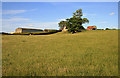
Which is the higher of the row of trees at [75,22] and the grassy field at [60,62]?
the row of trees at [75,22]

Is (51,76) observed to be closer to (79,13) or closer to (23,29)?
(79,13)

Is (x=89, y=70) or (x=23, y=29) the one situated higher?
(x=23, y=29)

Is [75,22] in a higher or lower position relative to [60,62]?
higher

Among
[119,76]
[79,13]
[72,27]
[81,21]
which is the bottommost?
[119,76]

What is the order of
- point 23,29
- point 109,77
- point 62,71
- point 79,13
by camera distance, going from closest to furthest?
point 109,77, point 62,71, point 79,13, point 23,29

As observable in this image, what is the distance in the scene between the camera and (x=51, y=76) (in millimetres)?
4375

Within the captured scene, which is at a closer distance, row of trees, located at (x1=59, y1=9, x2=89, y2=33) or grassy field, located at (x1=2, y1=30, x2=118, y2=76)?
grassy field, located at (x1=2, y1=30, x2=118, y2=76)

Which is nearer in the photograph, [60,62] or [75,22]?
[60,62]

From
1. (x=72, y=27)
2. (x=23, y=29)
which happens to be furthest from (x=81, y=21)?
(x=23, y=29)

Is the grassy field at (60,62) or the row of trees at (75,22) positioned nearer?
the grassy field at (60,62)

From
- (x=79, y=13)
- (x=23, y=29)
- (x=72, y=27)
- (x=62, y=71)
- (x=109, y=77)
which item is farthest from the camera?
(x=23, y=29)

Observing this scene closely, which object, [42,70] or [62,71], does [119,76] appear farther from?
[42,70]

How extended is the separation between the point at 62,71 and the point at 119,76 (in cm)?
264

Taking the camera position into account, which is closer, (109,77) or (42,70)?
(109,77)
